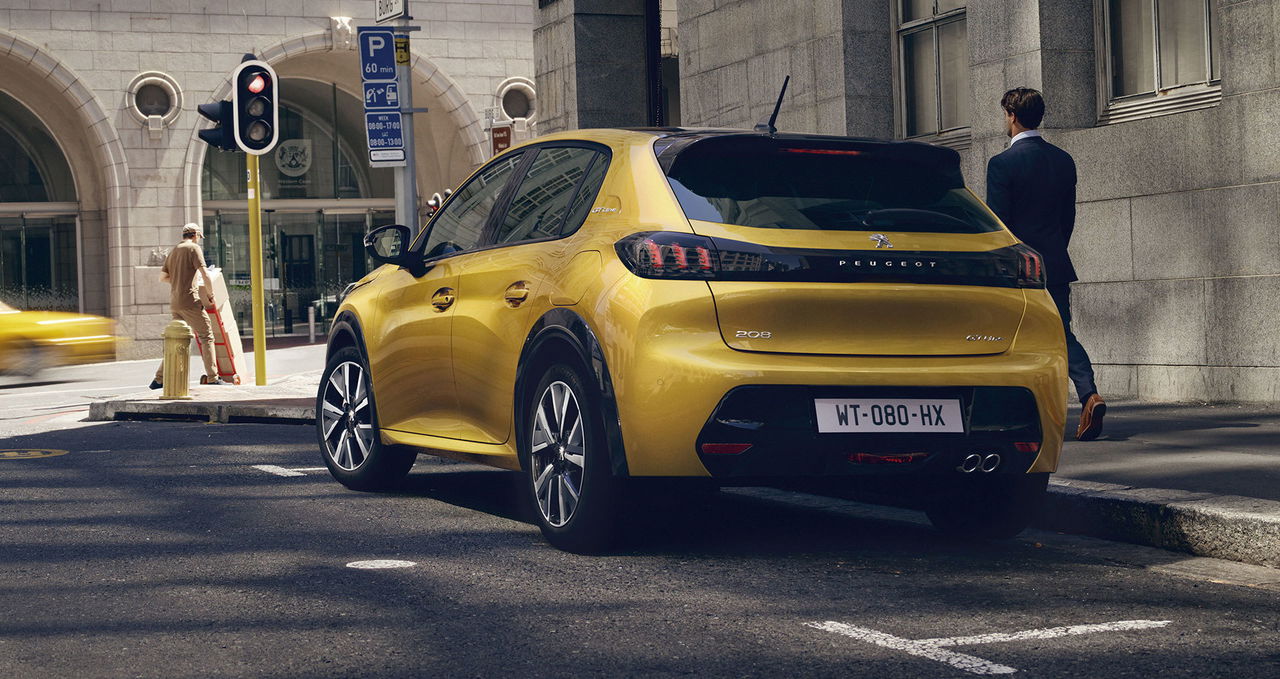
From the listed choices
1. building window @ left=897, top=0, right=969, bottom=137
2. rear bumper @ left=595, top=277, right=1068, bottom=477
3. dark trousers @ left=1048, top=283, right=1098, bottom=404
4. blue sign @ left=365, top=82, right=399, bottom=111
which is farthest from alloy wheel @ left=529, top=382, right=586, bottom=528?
blue sign @ left=365, top=82, right=399, bottom=111

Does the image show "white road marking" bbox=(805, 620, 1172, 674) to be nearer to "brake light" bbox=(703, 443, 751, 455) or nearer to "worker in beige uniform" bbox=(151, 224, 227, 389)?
"brake light" bbox=(703, 443, 751, 455)

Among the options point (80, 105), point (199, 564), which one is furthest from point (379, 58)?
point (80, 105)

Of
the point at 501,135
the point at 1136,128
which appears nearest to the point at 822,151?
the point at 1136,128

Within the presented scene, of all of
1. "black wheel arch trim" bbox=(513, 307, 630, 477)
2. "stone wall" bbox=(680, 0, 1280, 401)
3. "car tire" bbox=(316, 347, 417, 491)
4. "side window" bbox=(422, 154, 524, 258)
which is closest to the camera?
"black wheel arch trim" bbox=(513, 307, 630, 477)

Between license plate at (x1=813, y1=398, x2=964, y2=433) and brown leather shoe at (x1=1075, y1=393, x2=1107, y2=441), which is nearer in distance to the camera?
license plate at (x1=813, y1=398, x2=964, y2=433)

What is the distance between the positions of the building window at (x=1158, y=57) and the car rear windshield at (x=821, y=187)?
4.89 m

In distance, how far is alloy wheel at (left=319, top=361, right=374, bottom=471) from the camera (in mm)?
7805

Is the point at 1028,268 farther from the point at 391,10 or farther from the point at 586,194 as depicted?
the point at 391,10

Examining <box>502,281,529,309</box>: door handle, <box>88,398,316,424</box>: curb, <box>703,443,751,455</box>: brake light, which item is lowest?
<box>88,398,316,424</box>: curb

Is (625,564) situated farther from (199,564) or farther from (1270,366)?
(1270,366)

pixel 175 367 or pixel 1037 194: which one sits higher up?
pixel 1037 194

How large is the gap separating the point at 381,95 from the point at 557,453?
27.5 ft

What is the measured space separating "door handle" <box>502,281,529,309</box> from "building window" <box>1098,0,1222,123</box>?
5.70 meters

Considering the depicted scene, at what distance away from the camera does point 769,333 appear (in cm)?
551
